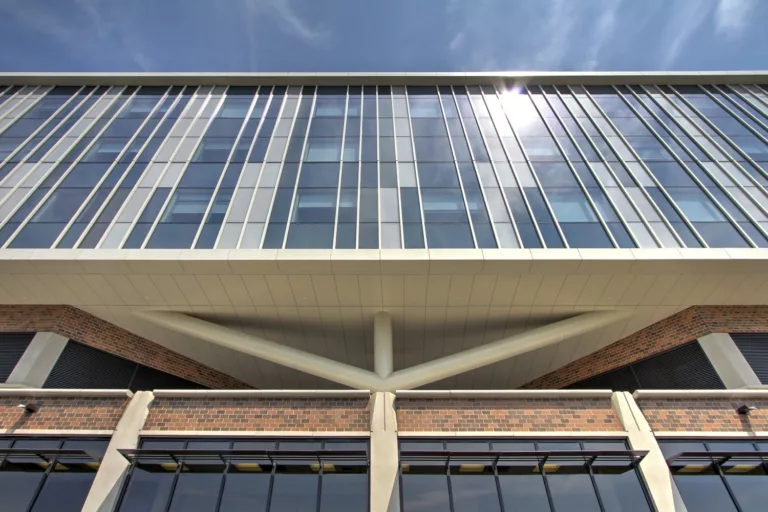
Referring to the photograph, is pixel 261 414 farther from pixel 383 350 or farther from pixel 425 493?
pixel 425 493

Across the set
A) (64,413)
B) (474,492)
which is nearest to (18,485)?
(64,413)

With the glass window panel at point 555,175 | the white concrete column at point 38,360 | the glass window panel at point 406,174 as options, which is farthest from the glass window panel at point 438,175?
the white concrete column at point 38,360

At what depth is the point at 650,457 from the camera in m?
10.1

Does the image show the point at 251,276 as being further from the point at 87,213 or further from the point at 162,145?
the point at 162,145

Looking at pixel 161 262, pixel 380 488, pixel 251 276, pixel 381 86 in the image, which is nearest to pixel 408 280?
pixel 251 276

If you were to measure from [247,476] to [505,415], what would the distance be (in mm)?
6846

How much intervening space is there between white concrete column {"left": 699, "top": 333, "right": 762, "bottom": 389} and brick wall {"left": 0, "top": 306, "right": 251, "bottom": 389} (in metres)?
18.8

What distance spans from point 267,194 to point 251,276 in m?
3.84

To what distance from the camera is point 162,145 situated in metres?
18.2

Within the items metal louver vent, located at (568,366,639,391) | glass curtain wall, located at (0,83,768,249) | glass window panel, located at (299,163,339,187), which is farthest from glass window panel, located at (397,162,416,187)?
metal louver vent, located at (568,366,639,391)

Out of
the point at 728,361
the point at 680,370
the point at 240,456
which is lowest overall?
the point at 240,456

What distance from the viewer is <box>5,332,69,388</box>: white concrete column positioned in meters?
13.3

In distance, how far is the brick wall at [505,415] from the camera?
10750 millimetres

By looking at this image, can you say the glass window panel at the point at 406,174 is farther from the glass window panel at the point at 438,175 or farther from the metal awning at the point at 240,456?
the metal awning at the point at 240,456
